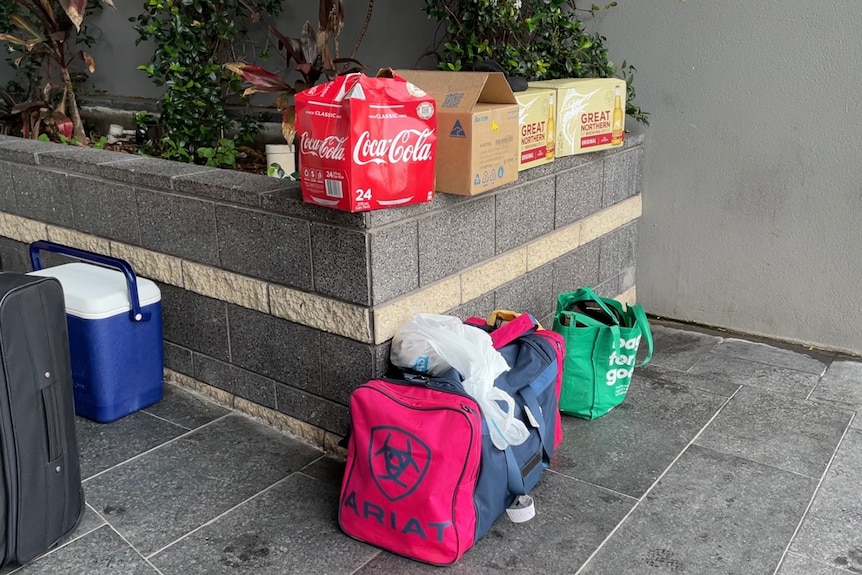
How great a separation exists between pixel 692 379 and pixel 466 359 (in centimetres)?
134

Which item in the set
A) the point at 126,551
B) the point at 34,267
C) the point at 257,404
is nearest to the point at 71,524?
the point at 126,551

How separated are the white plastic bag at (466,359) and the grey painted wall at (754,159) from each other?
1.72 m

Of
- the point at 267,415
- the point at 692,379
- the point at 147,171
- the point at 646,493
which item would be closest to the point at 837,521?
the point at 646,493

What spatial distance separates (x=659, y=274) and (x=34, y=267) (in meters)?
2.76

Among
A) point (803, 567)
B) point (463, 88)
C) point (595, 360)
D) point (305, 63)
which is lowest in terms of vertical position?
point (803, 567)

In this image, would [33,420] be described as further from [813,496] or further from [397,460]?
[813,496]

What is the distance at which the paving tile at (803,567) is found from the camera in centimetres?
203

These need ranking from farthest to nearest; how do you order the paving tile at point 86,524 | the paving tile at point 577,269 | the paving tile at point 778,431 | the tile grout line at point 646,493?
the paving tile at point 577,269 < the paving tile at point 778,431 < the paving tile at point 86,524 < the tile grout line at point 646,493

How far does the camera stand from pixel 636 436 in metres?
2.74

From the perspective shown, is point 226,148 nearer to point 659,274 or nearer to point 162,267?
point 162,267

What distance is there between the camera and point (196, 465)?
8.46 ft

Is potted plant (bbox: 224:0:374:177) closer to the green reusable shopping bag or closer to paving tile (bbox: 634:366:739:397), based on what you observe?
the green reusable shopping bag

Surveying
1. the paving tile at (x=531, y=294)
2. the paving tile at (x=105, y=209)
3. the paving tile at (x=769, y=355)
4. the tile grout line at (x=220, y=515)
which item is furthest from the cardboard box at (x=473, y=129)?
the paving tile at (x=769, y=355)

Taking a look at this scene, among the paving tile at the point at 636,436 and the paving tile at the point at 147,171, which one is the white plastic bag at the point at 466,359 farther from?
the paving tile at the point at 147,171
